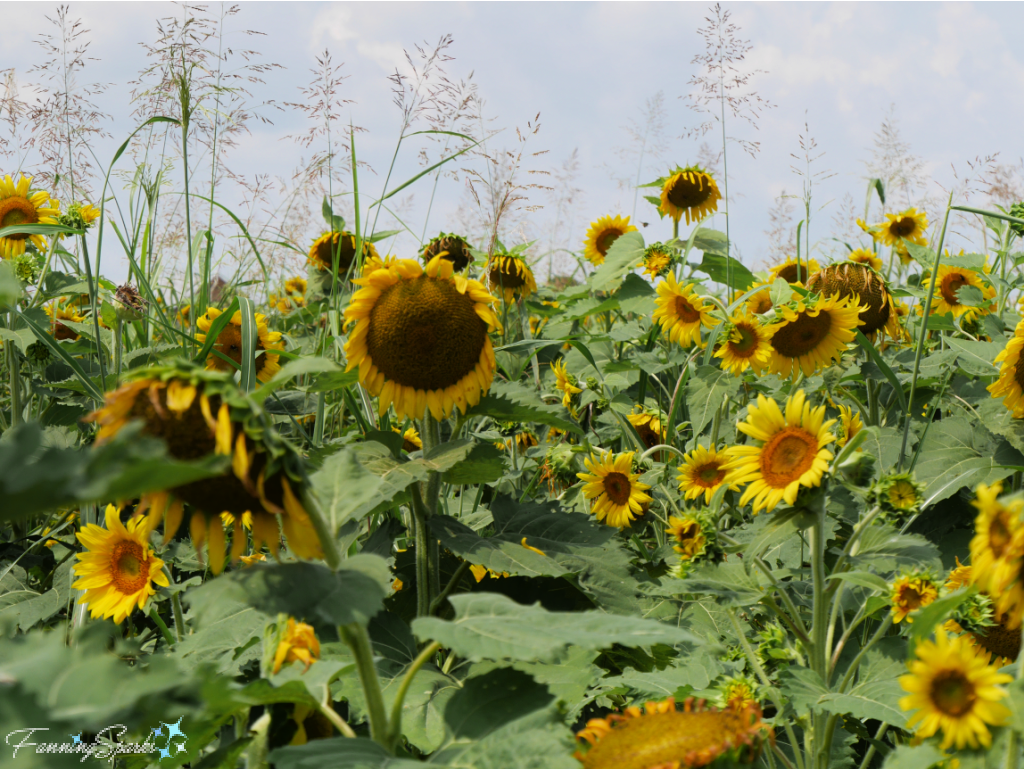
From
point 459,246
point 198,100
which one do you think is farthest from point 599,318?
point 198,100

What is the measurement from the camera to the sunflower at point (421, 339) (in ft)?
5.81

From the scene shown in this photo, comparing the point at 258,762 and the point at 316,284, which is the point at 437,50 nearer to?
the point at 316,284

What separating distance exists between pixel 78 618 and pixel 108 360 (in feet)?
4.71

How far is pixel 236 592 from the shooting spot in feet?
2.66

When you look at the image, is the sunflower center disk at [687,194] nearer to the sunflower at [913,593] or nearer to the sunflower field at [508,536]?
the sunflower field at [508,536]

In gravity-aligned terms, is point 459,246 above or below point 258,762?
above

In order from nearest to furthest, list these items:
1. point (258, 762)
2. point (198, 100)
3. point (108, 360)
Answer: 1. point (258, 762)
2. point (198, 100)
3. point (108, 360)

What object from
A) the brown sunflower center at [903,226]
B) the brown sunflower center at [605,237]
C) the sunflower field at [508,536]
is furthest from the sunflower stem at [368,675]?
the brown sunflower center at [903,226]

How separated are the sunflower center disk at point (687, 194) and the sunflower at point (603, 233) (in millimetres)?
691

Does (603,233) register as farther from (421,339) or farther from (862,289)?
(421,339)

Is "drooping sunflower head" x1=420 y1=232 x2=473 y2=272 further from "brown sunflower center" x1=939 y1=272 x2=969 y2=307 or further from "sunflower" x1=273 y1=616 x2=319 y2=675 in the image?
"sunflower" x1=273 y1=616 x2=319 y2=675

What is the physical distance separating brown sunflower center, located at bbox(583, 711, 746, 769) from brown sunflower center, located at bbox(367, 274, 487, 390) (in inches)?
38.5

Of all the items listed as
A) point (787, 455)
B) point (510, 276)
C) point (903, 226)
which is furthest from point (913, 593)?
point (903, 226)

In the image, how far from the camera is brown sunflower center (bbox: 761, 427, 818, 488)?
144 cm
